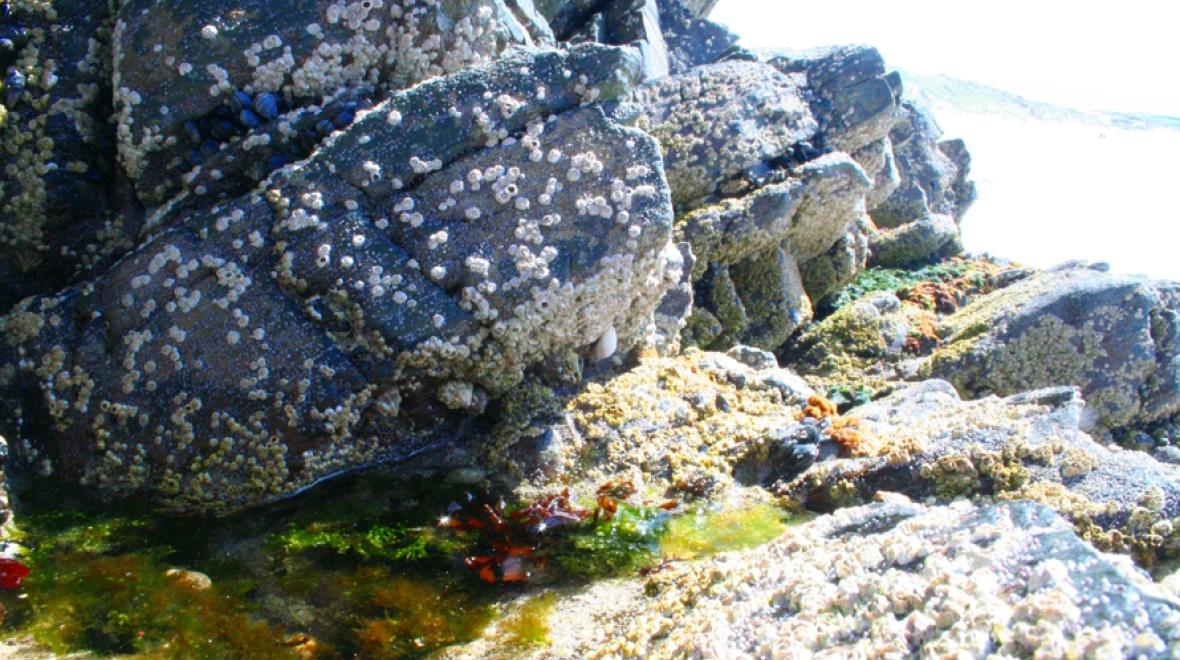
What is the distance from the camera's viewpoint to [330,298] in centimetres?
511

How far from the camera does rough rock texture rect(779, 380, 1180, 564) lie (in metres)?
4.24

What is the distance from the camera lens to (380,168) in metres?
5.16

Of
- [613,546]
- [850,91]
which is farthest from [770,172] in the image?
[613,546]

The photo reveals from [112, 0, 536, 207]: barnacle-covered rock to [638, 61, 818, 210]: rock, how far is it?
2.84m

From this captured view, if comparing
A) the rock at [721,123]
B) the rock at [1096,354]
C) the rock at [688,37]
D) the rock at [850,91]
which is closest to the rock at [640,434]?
the rock at [721,123]

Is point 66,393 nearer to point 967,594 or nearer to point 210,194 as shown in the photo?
point 210,194

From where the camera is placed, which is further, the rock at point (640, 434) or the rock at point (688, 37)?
the rock at point (688, 37)

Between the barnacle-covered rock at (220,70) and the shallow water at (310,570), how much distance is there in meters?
2.06

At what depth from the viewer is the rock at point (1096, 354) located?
25.0 ft

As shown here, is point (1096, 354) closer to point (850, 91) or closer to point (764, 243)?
point (764, 243)

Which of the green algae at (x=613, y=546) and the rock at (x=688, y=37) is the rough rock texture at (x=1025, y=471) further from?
the rock at (x=688, y=37)

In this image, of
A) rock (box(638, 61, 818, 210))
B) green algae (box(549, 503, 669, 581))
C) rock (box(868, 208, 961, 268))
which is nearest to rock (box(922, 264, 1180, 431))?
rock (box(638, 61, 818, 210))

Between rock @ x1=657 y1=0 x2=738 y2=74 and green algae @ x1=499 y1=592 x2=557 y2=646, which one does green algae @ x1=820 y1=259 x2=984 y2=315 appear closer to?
rock @ x1=657 y1=0 x2=738 y2=74

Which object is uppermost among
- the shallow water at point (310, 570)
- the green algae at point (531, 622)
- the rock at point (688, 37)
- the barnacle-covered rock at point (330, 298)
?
the rock at point (688, 37)
